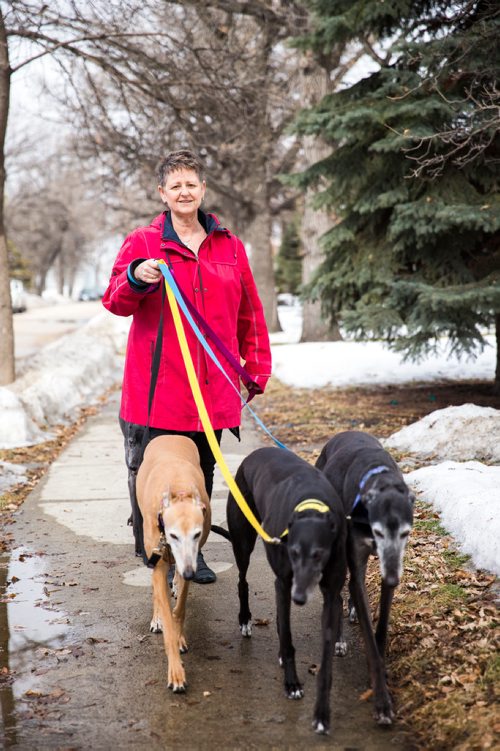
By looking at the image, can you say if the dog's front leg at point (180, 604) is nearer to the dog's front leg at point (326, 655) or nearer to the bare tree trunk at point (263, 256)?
the dog's front leg at point (326, 655)

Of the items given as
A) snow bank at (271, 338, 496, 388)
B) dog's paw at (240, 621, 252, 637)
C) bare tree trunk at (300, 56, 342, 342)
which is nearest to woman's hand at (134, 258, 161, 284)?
dog's paw at (240, 621, 252, 637)

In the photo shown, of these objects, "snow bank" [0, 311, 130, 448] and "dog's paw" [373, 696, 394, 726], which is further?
"snow bank" [0, 311, 130, 448]

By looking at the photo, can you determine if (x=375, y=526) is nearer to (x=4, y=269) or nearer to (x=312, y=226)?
(x=4, y=269)

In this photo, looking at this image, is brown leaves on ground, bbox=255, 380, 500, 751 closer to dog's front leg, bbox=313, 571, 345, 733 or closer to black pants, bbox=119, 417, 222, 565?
dog's front leg, bbox=313, 571, 345, 733

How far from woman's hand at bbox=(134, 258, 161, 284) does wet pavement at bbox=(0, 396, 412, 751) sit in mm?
1999

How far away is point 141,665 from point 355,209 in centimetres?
737

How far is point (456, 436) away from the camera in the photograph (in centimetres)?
787

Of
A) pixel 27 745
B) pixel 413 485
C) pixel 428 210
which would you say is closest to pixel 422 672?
pixel 27 745

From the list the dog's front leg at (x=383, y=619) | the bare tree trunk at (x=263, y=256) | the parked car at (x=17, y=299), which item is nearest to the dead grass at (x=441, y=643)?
the dog's front leg at (x=383, y=619)

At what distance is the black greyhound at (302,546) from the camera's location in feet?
10.2

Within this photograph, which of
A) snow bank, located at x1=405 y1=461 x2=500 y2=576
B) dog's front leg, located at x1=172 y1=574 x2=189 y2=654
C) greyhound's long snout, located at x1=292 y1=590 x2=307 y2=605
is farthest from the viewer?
snow bank, located at x1=405 y1=461 x2=500 y2=576

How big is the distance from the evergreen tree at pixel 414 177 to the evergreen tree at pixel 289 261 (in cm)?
3996

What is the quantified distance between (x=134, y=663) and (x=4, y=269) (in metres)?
9.11

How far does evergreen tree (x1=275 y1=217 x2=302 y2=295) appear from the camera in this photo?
52.0 metres
